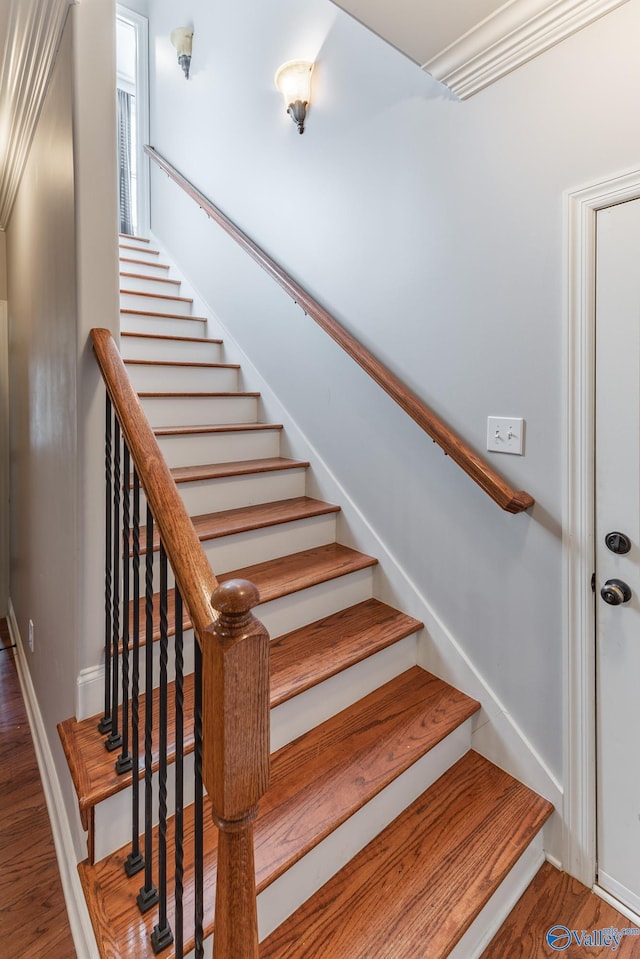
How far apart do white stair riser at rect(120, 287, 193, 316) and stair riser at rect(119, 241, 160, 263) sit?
26.5 inches

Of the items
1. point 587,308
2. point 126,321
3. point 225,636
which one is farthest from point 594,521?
point 126,321

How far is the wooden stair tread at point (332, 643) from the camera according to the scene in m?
1.56

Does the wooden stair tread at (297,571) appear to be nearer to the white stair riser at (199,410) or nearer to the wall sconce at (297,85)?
the white stair riser at (199,410)

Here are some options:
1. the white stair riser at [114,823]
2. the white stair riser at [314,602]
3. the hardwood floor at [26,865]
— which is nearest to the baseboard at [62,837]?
the hardwood floor at [26,865]

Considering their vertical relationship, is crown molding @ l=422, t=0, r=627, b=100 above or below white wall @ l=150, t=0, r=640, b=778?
above

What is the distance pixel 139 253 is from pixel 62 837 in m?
3.59

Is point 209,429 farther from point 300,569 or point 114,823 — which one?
point 114,823

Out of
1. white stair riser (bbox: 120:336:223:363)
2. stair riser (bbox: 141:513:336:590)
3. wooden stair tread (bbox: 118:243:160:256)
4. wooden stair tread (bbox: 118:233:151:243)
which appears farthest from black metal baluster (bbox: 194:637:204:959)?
wooden stair tread (bbox: 118:233:151:243)

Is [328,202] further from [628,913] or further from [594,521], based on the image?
[628,913]

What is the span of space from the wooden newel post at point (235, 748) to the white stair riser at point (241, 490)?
133 cm

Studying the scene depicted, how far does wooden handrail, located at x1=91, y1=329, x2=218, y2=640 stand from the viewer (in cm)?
77

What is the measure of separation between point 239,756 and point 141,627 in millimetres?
976

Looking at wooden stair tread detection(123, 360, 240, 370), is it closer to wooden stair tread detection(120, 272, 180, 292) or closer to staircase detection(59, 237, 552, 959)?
staircase detection(59, 237, 552, 959)

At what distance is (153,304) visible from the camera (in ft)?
10.6
